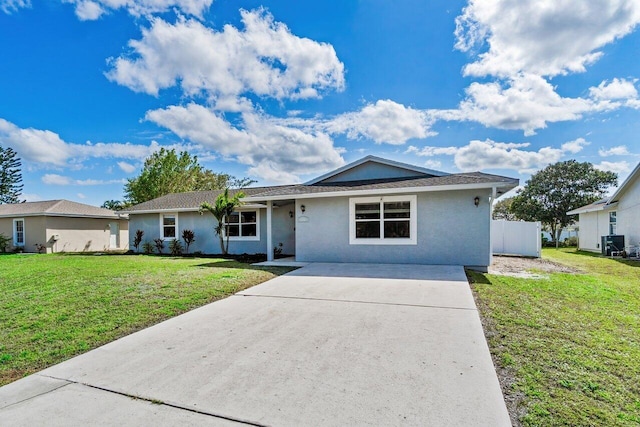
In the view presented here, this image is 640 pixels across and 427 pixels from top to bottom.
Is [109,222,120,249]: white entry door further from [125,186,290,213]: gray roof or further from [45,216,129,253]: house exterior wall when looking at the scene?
[125,186,290,213]: gray roof

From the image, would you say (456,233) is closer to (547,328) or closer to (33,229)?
(547,328)

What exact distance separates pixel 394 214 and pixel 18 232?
25766mm

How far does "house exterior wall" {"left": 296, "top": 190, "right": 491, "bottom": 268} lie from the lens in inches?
401

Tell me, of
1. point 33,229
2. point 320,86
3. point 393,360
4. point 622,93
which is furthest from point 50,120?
point 622,93

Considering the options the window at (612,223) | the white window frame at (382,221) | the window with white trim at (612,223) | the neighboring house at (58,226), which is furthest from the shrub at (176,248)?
the window at (612,223)

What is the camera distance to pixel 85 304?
6.15 meters

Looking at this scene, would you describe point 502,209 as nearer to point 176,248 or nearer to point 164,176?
point 176,248

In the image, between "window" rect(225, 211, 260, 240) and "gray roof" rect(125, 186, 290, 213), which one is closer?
"window" rect(225, 211, 260, 240)

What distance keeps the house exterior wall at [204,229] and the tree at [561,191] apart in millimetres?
28010

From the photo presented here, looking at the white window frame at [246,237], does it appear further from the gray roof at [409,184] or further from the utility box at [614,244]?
the utility box at [614,244]

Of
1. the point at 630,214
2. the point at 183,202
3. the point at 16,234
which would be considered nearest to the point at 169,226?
the point at 183,202

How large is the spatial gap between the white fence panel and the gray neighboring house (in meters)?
5.59

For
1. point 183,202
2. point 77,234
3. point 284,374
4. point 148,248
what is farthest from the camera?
point 77,234

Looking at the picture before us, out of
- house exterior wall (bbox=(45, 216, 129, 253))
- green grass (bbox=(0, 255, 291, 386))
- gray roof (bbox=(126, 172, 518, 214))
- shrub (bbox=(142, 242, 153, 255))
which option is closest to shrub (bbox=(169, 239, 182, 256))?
shrub (bbox=(142, 242, 153, 255))
